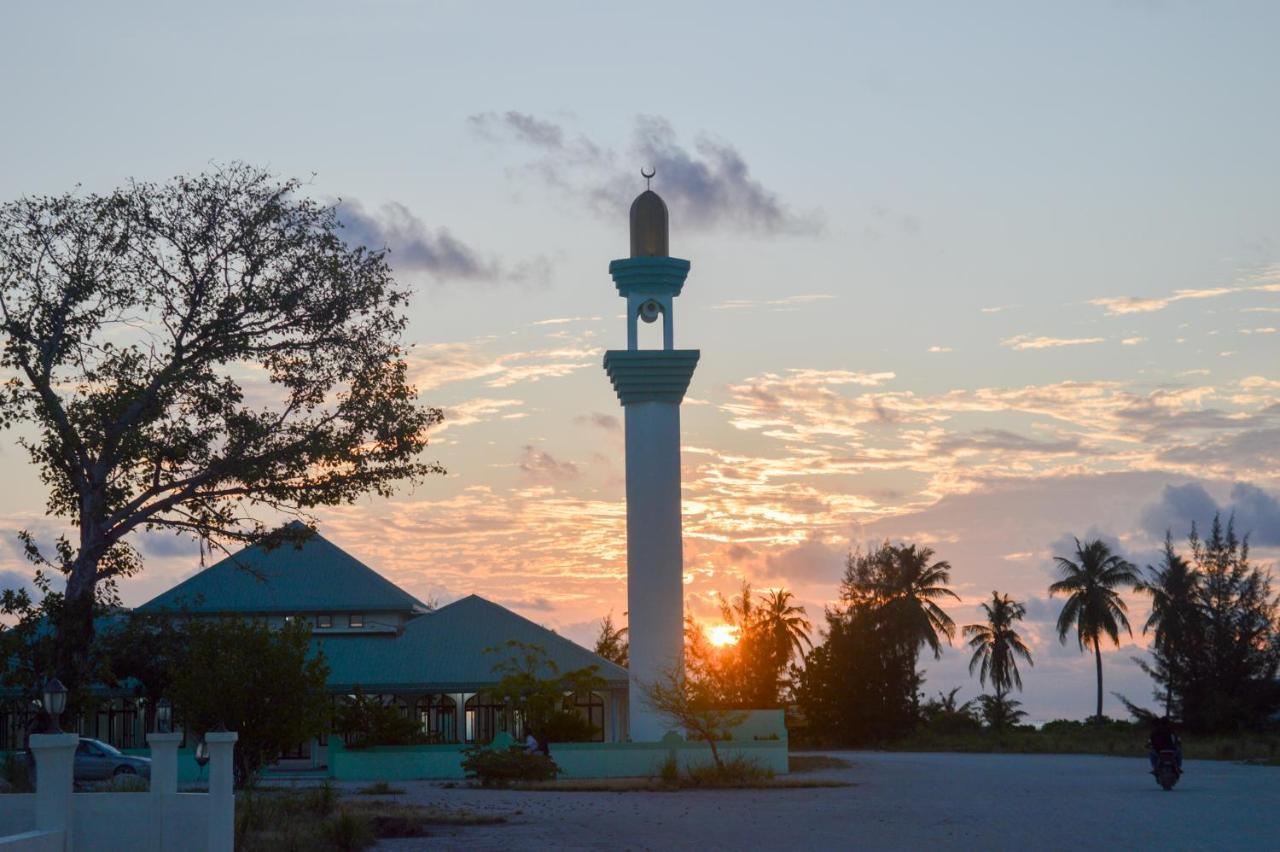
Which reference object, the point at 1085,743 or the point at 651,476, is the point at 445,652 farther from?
the point at 1085,743

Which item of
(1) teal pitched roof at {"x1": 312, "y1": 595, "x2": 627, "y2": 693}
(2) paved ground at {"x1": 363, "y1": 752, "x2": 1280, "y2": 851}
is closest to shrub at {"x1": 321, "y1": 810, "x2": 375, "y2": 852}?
(2) paved ground at {"x1": 363, "y1": 752, "x2": 1280, "y2": 851}

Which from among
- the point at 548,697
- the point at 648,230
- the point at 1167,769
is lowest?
→ the point at 1167,769

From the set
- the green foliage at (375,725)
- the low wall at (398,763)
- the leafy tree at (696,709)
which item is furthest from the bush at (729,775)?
the green foliage at (375,725)

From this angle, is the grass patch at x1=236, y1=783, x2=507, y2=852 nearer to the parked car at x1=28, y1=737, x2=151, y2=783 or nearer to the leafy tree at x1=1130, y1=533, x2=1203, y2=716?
the parked car at x1=28, y1=737, x2=151, y2=783

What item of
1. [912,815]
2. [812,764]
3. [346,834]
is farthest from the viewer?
[812,764]

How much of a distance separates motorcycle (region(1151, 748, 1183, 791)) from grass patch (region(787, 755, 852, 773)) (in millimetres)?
14609

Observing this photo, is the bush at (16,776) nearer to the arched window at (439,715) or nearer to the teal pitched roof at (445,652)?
the teal pitched roof at (445,652)

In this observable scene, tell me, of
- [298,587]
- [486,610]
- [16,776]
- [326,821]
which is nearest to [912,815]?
[326,821]

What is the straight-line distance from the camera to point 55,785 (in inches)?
682

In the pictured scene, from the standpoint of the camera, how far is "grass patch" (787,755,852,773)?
47.8 metres

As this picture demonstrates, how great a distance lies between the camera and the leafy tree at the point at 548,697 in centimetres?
4744

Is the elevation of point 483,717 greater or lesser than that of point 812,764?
greater

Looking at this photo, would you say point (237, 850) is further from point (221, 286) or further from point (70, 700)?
point (221, 286)

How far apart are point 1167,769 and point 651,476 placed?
19.2m
